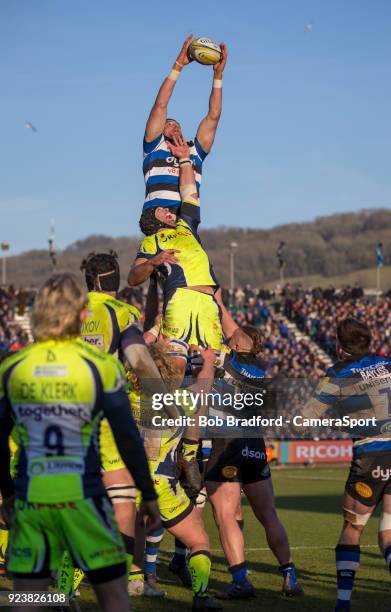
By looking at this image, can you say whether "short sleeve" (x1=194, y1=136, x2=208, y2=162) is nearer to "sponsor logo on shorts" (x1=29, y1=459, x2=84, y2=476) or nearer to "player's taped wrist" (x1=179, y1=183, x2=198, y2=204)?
"player's taped wrist" (x1=179, y1=183, x2=198, y2=204)

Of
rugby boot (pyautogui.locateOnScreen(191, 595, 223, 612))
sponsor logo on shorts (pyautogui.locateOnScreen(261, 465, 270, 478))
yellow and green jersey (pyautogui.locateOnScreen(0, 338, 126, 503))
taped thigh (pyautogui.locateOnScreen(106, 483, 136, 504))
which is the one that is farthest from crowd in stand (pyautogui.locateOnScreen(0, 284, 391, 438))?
yellow and green jersey (pyautogui.locateOnScreen(0, 338, 126, 503))

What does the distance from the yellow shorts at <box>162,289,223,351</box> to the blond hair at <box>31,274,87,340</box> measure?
372 centimetres

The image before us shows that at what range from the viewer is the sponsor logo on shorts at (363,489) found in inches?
344

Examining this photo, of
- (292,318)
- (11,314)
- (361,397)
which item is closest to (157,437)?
(361,397)

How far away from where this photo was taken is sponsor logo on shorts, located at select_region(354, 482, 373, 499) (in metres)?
8.75

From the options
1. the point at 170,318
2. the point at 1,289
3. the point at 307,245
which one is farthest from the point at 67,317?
the point at 307,245

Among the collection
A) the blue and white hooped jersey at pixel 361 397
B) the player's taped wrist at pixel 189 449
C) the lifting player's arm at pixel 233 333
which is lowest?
the player's taped wrist at pixel 189 449

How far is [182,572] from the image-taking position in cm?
1095

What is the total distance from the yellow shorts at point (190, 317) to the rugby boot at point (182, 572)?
278cm

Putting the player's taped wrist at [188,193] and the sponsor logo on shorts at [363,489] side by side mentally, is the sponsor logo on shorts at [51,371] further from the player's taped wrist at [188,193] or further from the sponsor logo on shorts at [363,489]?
the player's taped wrist at [188,193]

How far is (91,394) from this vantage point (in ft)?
17.9

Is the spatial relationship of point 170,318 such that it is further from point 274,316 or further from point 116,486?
point 274,316

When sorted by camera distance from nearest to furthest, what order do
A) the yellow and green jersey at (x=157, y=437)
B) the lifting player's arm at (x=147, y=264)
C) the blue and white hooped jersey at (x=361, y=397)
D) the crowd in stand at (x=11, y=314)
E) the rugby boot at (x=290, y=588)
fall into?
the blue and white hooped jersey at (x=361, y=397) < the yellow and green jersey at (x=157, y=437) < the lifting player's arm at (x=147, y=264) < the rugby boot at (x=290, y=588) < the crowd in stand at (x=11, y=314)

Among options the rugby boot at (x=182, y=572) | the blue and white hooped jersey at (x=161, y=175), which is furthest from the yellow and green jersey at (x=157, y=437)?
the rugby boot at (x=182, y=572)
